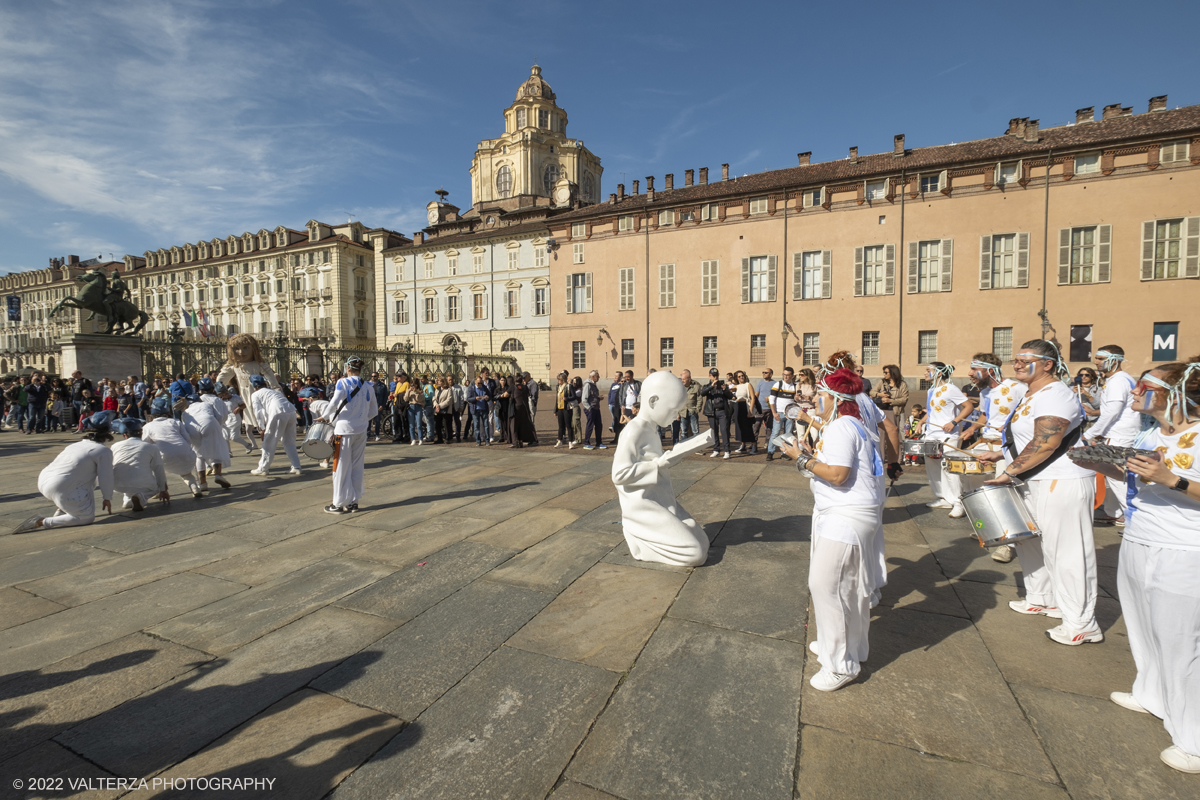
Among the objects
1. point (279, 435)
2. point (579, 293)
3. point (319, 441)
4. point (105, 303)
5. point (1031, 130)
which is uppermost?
point (1031, 130)

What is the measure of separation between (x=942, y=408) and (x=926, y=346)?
73.6 feet

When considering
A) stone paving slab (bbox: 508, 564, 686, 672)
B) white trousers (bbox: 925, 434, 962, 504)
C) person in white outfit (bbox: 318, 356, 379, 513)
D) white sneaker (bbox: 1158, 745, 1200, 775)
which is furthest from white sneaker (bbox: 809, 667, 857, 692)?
person in white outfit (bbox: 318, 356, 379, 513)

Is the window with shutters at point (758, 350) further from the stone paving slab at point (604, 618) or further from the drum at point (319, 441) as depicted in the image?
the stone paving slab at point (604, 618)

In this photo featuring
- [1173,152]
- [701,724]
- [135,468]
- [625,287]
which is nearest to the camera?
[701,724]

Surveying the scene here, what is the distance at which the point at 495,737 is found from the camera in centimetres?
242

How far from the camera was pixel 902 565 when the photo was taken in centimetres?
458

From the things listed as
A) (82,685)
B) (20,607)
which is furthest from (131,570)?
(82,685)

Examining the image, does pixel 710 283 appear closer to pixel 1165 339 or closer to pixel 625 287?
pixel 625 287

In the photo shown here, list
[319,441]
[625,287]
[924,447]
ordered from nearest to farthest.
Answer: [924,447]
[319,441]
[625,287]

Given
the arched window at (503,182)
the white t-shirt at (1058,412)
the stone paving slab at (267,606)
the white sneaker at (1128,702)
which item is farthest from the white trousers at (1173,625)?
the arched window at (503,182)

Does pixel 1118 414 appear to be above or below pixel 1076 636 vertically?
above

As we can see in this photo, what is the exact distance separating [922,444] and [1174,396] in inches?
71.6

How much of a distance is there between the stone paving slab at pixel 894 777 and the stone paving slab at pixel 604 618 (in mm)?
1085

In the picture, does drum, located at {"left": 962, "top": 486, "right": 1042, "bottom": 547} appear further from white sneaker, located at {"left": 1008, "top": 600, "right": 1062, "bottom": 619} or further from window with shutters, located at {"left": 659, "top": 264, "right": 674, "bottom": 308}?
window with shutters, located at {"left": 659, "top": 264, "right": 674, "bottom": 308}
